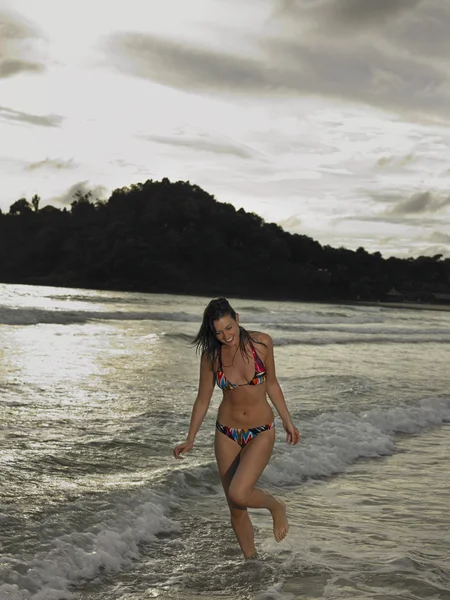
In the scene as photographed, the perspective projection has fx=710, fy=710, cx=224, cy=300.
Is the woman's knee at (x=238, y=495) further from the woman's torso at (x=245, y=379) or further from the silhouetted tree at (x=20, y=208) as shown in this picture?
the silhouetted tree at (x=20, y=208)

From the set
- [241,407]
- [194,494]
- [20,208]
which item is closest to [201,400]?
[241,407]

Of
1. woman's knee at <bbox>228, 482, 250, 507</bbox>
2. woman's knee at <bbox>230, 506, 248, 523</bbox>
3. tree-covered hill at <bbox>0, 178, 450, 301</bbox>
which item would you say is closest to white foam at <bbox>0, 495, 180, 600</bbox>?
woman's knee at <bbox>230, 506, 248, 523</bbox>

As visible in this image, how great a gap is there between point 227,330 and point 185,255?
4259 inches

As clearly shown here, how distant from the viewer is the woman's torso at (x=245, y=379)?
4.55 m

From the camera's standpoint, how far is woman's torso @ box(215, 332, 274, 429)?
455 cm

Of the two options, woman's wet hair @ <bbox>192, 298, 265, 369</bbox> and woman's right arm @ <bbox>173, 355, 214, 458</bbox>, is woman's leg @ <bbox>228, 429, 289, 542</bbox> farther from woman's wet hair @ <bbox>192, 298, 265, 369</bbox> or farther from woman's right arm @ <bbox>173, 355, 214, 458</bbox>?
woman's wet hair @ <bbox>192, 298, 265, 369</bbox>

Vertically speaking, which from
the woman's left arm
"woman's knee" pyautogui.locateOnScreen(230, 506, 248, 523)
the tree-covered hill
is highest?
the tree-covered hill

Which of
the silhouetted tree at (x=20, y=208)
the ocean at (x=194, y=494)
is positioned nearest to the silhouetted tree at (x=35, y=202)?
the silhouetted tree at (x=20, y=208)

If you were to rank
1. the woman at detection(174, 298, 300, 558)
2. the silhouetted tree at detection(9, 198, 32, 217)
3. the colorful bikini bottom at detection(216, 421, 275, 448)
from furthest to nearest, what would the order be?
1. the silhouetted tree at detection(9, 198, 32, 217)
2. the colorful bikini bottom at detection(216, 421, 275, 448)
3. the woman at detection(174, 298, 300, 558)

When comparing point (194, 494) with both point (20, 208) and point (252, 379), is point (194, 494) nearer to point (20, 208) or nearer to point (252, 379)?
point (252, 379)

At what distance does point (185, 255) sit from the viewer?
368 feet

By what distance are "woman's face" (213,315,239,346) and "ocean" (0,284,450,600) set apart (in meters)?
1.51

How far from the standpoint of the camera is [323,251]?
12112 cm

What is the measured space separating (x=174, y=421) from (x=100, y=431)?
3.61 feet
